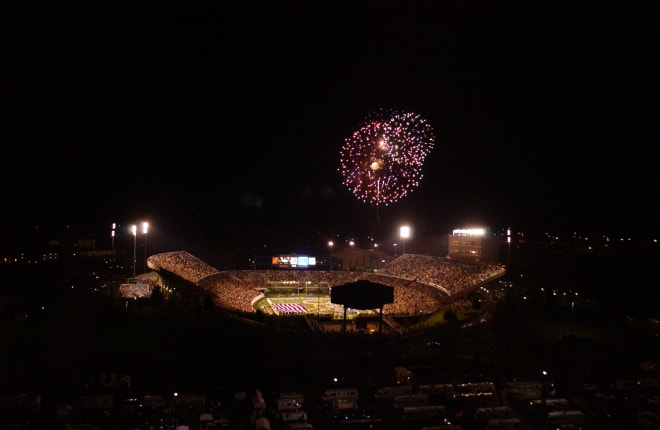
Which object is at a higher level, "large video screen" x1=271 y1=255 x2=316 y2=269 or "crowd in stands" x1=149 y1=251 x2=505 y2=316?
"large video screen" x1=271 y1=255 x2=316 y2=269

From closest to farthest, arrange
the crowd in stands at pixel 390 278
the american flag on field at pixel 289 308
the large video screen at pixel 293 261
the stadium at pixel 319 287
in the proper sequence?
the stadium at pixel 319 287
the crowd in stands at pixel 390 278
the american flag on field at pixel 289 308
the large video screen at pixel 293 261

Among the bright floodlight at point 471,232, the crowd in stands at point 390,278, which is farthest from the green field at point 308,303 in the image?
the bright floodlight at point 471,232

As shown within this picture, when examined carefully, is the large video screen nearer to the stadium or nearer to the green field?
the stadium

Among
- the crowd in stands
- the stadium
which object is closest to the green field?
the stadium

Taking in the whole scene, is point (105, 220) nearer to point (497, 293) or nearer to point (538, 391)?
point (497, 293)

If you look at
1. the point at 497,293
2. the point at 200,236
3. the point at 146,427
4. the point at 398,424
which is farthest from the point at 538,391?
the point at 200,236

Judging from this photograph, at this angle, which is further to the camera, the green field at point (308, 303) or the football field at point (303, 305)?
the green field at point (308, 303)

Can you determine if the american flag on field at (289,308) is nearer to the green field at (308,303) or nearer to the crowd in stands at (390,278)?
the green field at (308,303)
